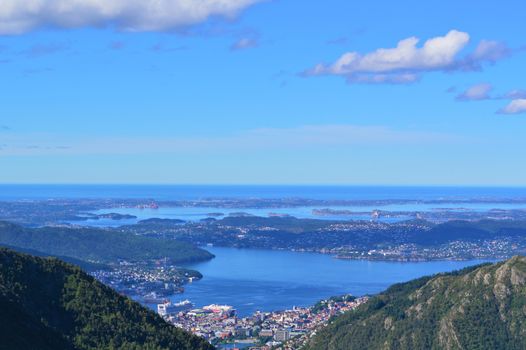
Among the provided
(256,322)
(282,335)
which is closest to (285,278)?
(256,322)

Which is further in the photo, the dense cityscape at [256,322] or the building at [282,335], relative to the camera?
the building at [282,335]

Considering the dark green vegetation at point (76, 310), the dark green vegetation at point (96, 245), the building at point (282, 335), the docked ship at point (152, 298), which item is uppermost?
the dark green vegetation at point (76, 310)

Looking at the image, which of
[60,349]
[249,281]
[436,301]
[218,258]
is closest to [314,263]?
[218,258]

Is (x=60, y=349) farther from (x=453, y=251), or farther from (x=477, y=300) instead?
(x=453, y=251)

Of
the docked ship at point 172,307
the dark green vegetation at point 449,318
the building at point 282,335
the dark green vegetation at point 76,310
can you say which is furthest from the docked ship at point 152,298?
the dark green vegetation at point 76,310

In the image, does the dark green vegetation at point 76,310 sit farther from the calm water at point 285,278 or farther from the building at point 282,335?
the calm water at point 285,278

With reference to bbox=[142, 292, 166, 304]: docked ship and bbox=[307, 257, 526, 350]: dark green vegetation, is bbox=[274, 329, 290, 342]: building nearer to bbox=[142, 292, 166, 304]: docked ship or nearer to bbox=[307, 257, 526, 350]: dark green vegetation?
bbox=[307, 257, 526, 350]: dark green vegetation
